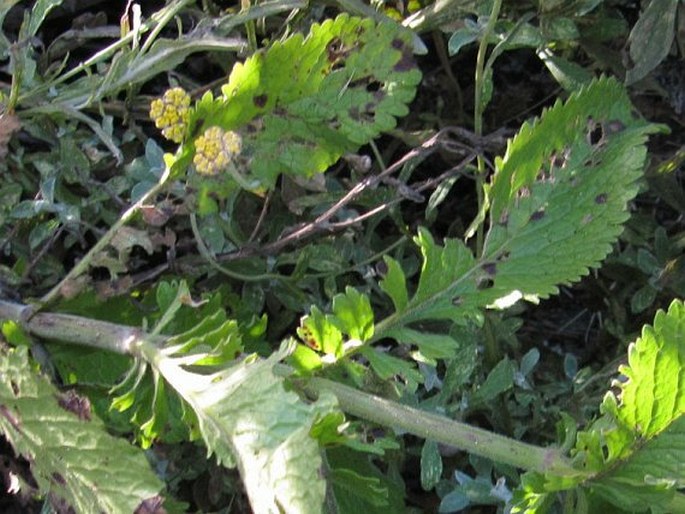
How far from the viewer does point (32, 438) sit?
96 centimetres

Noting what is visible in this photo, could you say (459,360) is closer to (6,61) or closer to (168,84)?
(168,84)

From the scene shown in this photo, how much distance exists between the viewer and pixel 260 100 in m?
1.05

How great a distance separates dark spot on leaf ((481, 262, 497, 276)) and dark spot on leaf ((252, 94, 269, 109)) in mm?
297

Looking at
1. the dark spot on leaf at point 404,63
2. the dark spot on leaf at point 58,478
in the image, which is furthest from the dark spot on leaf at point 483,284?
the dark spot on leaf at point 58,478

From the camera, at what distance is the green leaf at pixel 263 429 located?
725 millimetres

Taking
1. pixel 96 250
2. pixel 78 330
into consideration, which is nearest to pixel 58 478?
pixel 78 330

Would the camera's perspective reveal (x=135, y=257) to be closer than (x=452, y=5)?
No

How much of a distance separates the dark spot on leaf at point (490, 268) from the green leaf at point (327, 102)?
186 mm

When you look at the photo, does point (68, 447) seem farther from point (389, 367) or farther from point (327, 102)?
point (327, 102)

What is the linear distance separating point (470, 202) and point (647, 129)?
0.47 metres

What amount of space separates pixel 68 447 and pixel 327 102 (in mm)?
456

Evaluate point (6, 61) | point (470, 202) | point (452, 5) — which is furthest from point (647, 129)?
point (6, 61)

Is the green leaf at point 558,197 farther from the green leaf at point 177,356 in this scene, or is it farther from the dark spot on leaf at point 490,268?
the green leaf at point 177,356

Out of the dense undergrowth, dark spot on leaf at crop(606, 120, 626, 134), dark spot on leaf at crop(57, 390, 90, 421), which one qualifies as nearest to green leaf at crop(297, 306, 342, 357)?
the dense undergrowth
